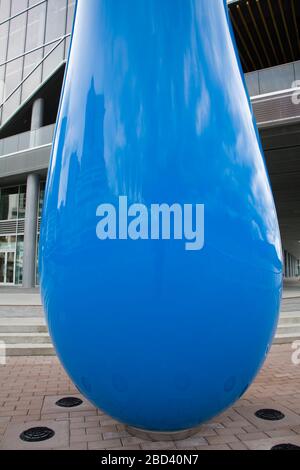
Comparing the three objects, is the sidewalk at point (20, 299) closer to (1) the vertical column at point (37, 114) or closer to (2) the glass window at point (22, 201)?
(2) the glass window at point (22, 201)

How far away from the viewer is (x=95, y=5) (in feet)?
10.4

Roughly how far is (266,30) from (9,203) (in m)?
16.6

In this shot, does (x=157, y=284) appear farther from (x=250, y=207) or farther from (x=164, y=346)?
(x=250, y=207)

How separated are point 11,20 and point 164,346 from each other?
27.2 metres

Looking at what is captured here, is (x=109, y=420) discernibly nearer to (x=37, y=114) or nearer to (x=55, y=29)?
(x=37, y=114)

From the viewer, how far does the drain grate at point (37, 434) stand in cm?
342

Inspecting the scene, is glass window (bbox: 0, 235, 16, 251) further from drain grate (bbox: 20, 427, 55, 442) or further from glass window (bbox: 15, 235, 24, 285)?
drain grate (bbox: 20, 427, 55, 442)

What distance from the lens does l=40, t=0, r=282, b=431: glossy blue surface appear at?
104 inches

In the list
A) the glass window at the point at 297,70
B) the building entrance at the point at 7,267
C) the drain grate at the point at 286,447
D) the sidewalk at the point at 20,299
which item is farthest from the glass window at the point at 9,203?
the drain grate at the point at 286,447

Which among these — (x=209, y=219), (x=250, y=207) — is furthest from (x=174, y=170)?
(x=250, y=207)

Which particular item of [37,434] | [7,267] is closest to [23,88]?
[7,267]

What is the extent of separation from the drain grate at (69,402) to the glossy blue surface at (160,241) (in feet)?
4.95

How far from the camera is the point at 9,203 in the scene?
2388cm

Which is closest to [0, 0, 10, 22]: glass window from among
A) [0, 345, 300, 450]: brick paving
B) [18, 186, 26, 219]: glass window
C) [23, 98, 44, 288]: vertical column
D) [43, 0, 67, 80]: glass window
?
[43, 0, 67, 80]: glass window
